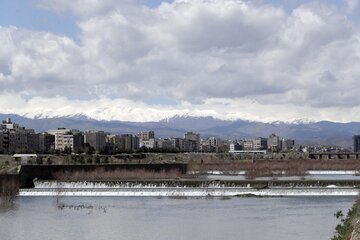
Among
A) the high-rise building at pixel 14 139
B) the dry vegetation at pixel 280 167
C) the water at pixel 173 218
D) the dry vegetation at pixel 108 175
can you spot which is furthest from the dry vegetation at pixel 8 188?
the high-rise building at pixel 14 139

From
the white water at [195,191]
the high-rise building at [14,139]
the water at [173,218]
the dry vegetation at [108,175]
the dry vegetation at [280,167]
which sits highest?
the high-rise building at [14,139]

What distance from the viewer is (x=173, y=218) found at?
1328 inches

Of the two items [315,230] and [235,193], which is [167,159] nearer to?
[235,193]

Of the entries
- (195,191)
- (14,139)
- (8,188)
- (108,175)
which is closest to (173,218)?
(195,191)

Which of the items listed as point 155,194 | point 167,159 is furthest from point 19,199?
point 167,159

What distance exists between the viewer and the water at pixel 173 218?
28703mm

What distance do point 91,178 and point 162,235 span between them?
36027mm

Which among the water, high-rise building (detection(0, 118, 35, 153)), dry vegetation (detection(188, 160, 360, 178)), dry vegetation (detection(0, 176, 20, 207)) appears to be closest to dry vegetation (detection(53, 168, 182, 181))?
dry vegetation (detection(0, 176, 20, 207))

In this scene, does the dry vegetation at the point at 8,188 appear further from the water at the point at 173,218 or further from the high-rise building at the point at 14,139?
the high-rise building at the point at 14,139

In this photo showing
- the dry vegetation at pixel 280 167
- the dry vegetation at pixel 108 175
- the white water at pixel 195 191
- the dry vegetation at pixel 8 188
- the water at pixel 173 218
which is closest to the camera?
the water at pixel 173 218

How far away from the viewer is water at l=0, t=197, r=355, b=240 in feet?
94.2

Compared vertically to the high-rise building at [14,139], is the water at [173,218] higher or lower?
lower

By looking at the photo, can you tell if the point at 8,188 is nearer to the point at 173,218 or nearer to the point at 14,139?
the point at 173,218

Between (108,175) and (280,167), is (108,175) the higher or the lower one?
the lower one
